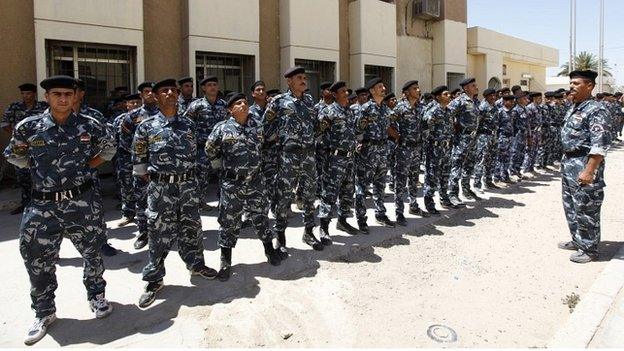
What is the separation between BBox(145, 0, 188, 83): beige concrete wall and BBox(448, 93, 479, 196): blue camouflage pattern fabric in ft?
19.2

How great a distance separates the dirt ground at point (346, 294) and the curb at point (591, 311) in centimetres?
12

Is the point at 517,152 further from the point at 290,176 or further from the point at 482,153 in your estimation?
the point at 290,176

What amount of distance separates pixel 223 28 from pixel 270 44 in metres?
1.66

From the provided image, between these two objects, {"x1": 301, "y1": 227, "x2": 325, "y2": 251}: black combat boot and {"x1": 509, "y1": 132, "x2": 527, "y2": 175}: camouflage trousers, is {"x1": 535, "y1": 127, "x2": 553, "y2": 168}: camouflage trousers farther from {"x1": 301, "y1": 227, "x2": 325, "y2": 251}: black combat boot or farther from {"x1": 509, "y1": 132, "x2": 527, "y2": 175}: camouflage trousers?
{"x1": 301, "y1": 227, "x2": 325, "y2": 251}: black combat boot

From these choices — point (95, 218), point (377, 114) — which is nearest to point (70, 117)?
point (95, 218)

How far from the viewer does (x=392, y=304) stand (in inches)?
139

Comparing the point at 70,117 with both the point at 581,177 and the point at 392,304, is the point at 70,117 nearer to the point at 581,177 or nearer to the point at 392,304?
the point at 392,304

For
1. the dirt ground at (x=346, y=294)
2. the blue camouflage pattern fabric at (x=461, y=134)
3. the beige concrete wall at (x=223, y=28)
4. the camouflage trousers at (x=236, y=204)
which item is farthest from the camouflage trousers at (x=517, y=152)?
the camouflage trousers at (x=236, y=204)

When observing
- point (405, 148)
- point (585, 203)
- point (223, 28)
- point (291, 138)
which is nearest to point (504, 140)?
point (405, 148)

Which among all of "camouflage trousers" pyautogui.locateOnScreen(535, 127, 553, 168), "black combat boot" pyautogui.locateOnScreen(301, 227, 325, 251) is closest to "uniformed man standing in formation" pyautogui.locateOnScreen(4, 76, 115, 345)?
"black combat boot" pyautogui.locateOnScreen(301, 227, 325, 251)

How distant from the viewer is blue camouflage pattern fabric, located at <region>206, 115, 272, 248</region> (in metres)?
3.95

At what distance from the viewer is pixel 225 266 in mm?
4047

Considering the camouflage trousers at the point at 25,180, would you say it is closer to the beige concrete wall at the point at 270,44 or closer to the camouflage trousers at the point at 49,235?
the camouflage trousers at the point at 49,235

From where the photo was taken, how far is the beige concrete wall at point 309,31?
10.9m
